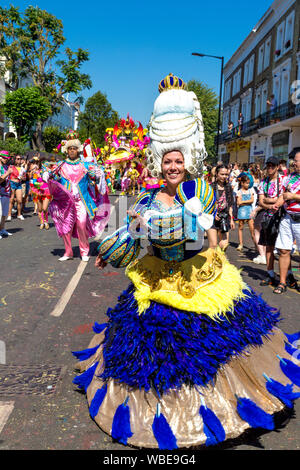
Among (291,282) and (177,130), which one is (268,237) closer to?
(291,282)

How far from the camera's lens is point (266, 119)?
29.4 metres

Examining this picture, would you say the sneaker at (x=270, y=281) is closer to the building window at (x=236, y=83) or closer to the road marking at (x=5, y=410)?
the road marking at (x=5, y=410)

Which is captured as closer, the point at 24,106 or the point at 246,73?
the point at 246,73

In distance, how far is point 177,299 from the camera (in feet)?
8.61

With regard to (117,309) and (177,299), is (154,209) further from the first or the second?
(117,309)

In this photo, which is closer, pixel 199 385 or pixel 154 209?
pixel 199 385

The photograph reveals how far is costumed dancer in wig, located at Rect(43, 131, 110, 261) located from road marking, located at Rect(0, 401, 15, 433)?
193 inches

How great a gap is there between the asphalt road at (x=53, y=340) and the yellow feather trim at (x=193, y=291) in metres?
0.74

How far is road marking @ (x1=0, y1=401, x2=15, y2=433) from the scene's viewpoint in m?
2.81

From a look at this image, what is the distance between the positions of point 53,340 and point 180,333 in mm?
2073

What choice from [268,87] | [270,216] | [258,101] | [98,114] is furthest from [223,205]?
[98,114]

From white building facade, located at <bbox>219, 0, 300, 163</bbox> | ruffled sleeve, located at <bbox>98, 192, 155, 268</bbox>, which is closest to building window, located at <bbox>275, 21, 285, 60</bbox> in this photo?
white building facade, located at <bbox>219, 0, 300, 163</bbox>
